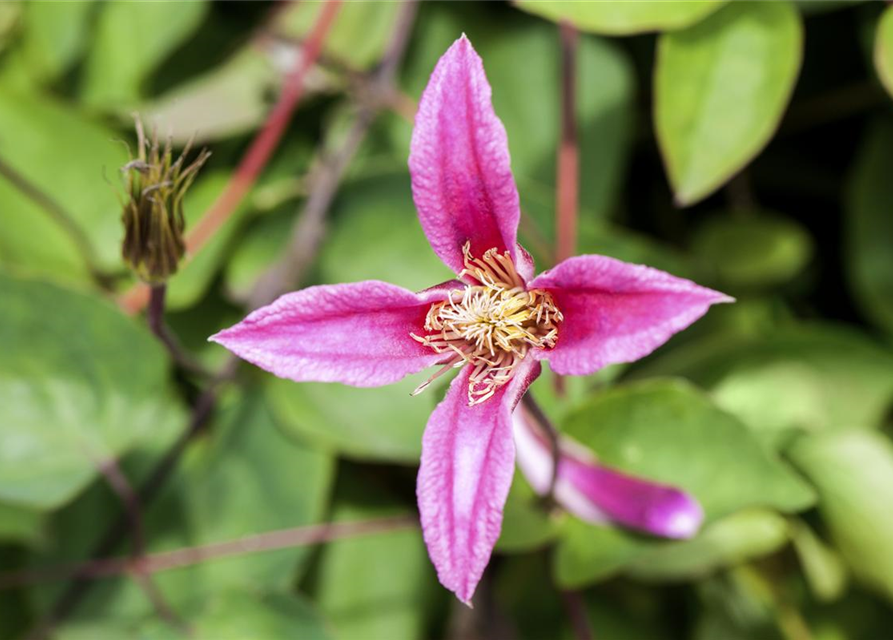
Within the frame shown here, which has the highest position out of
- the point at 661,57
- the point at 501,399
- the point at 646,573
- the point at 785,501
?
the point at 661,57

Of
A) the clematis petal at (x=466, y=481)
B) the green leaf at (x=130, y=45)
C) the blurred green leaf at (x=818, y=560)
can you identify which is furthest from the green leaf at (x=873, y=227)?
the green leaf at (x=130, y=45)

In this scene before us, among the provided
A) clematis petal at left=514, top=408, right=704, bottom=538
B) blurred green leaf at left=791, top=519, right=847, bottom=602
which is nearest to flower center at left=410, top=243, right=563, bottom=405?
clematis petal at left=514, top=408, right=704, bottom=538

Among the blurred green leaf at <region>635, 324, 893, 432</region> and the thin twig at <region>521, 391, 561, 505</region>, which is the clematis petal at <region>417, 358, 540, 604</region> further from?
the blurred green leaf at <region>635, 324, 893, 432</region>

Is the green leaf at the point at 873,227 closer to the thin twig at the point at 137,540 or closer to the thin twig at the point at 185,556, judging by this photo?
the thin twig at the point at 185,556

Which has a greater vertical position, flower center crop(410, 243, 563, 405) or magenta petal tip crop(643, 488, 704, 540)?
flower center crop(410, 243, 563, 405)

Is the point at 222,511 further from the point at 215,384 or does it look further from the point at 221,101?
the point at 221,101

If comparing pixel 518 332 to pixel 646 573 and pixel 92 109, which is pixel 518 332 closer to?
pixel 646 573

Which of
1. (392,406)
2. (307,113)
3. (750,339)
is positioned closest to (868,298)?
(750,339)
